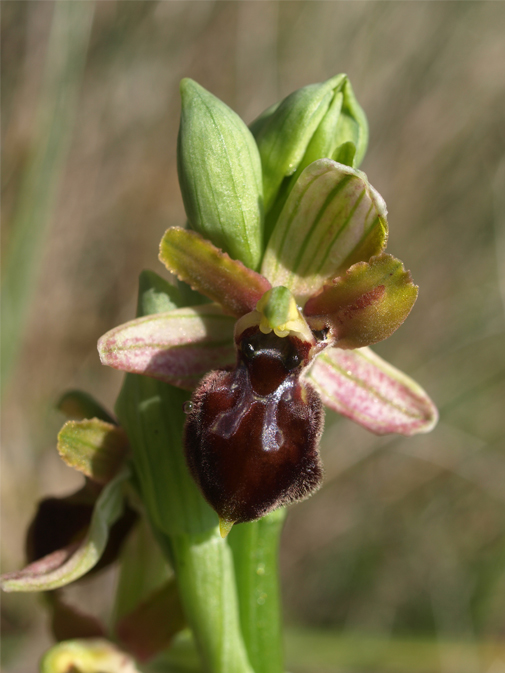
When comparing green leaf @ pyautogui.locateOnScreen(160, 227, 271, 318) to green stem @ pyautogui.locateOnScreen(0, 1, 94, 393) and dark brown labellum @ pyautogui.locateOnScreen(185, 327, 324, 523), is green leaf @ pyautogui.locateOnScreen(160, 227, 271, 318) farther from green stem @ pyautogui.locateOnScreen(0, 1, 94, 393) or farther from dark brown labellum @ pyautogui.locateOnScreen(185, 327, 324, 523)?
green stem @ pyautogui.locateOnScreen(0, 1, 94, 393)

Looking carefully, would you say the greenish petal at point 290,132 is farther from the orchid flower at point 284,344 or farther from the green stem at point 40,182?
the green stem at point 40,182

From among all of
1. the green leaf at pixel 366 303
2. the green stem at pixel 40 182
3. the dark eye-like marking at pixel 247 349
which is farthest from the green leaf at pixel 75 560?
the green stem at pixel 40 182

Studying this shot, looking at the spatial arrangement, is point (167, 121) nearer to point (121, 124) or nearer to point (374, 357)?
point (121, 124)

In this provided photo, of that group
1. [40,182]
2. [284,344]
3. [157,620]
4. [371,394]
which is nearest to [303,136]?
[284,344]

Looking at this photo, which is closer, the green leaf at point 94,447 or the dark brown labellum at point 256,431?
the dark brown labellum at point 256,431

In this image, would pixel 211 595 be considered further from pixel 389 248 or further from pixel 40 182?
pixel 389 248

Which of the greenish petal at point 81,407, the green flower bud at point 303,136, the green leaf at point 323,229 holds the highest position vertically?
the green flower bud at point 303,136
